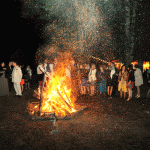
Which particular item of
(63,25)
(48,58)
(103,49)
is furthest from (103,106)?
(103,49)

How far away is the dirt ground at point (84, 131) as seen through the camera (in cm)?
370

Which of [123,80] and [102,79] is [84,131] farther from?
[102,79]

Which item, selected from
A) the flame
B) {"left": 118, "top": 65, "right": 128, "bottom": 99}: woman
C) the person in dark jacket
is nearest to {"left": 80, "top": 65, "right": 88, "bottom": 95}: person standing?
the person in dark jacket

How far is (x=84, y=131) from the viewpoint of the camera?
4.41 metres

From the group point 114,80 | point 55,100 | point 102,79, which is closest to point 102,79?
point 102,79

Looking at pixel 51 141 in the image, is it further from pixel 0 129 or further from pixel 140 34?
pixel 140 34

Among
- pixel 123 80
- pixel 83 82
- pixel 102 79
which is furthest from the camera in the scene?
pixel 83 82

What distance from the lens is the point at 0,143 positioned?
12.6ft

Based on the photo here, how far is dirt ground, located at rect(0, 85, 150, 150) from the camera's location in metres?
3.70

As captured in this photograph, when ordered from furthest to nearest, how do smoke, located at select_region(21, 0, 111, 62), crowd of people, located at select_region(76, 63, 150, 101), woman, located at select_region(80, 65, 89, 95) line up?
1. smoke, located at select_region(21, 0, 111, 62)
2. woman, located at select_region(80, 65, 89, 95)
3. crowd of people, located at select_region(76, 63, 150, 101)

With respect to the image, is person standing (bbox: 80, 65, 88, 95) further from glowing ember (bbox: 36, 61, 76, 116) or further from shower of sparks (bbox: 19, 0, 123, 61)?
glowing ember (bbox: 36, 61, 76, 116)

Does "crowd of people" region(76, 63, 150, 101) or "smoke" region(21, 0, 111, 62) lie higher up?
"smoke" region(21, 0, 111, 62)

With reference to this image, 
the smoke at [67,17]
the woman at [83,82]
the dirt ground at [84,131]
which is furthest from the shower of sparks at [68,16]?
the dirt ground at [84,131]

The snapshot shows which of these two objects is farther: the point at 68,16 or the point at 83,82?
the point at 68,16
